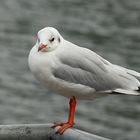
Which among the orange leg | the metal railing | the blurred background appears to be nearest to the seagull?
the orange leg

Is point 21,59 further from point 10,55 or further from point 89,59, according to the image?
point 89,59

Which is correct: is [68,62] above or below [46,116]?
below

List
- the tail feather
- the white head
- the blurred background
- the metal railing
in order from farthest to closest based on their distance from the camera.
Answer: the blurred background → the tail feather → the white head → the metal railing

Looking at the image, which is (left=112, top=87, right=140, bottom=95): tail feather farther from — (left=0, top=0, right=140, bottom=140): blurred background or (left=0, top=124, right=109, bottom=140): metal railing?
(left=0, top=0, right=140, bottom=140): blurred background

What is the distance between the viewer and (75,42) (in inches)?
587

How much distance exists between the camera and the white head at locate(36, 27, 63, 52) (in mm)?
4652

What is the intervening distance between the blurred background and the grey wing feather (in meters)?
5.45

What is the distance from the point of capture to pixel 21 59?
1369 cm

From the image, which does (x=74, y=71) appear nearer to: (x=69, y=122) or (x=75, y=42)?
(x=69, y=122)

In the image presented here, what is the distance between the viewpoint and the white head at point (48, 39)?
15.3 feet

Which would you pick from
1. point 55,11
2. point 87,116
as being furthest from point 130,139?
point 55,11

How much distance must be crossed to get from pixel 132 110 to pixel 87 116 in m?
0.76

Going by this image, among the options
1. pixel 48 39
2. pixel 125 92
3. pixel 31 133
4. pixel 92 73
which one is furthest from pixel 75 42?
pixel 31 133

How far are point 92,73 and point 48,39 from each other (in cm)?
40
